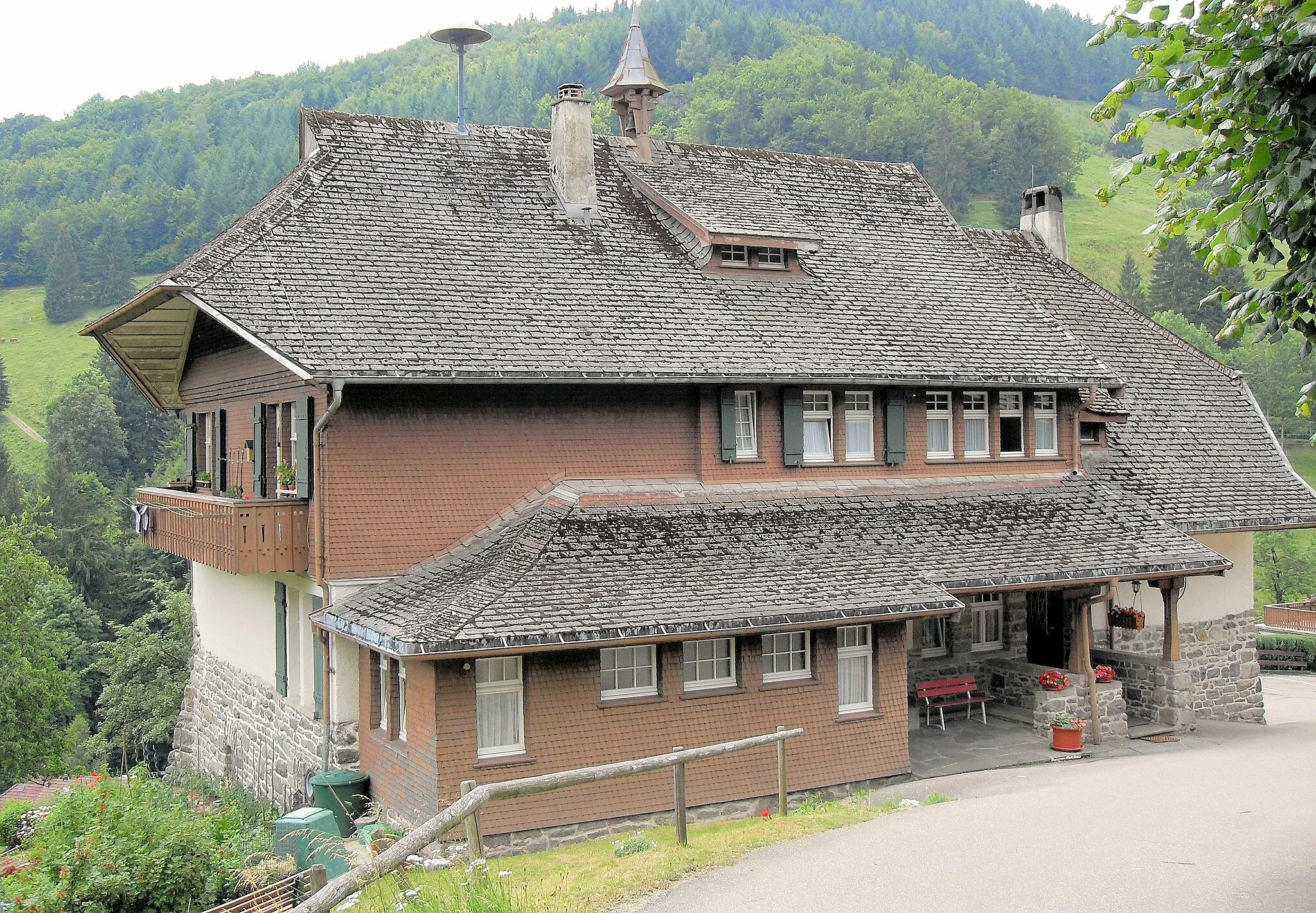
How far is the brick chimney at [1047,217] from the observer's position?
2881cm

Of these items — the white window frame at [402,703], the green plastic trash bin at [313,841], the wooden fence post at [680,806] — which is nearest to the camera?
the wooden fence post at [680,806]

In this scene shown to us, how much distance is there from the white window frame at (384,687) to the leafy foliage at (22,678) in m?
24.6

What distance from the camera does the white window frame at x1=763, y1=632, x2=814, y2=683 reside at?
1714cm

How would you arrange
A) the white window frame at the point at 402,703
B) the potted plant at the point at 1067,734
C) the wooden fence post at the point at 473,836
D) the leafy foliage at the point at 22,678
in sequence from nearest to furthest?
the wooden fence post at the point at 473,836
the white window frame at the point at 402,703
the potted plant at the point at 1067,734
the leafy foliage at the point at 22,678

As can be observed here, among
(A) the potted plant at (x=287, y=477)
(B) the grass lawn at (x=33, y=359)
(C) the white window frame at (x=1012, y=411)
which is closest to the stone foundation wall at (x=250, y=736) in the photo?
(A) the potted plant at (x=287, y=477)

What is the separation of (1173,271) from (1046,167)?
2558cm

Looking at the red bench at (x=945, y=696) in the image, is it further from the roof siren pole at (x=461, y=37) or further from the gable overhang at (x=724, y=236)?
the roof siren pole at (x=461, y=37)

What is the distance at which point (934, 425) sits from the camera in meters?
21.3

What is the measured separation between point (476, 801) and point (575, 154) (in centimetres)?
1350

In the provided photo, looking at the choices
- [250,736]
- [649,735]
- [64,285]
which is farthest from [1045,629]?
[64,285]

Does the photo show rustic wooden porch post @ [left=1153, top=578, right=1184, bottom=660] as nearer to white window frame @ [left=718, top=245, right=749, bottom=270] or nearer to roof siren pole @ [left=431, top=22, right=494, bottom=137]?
white window frame @ [left=718, top=245, right=749, bottom=270]

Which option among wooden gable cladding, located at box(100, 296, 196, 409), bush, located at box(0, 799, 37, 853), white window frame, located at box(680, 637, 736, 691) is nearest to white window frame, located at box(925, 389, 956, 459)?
white window frame, located at box(680, 637, 736, 691)

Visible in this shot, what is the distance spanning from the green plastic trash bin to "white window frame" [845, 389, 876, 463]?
9.47 metres

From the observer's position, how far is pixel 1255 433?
24984mm
